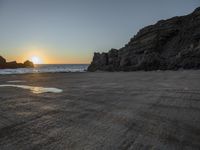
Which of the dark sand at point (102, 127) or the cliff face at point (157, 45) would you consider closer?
the dark sand at point (102, 127)

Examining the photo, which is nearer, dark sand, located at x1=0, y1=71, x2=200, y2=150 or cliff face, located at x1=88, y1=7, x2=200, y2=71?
dark sand, located at x1=0, y1=71, x2=200, y2=150

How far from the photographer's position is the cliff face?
38.1 m

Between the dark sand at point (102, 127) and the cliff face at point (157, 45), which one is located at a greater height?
the cliff face at point (157, 45)

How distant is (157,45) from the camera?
46.1 m

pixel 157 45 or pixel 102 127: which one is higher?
pixel 157 45

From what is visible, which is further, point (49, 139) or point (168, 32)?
point (168, 32)

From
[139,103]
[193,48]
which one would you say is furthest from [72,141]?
[193,48]

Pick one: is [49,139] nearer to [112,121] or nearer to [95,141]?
[95,141]

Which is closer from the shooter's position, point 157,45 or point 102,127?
point 102,127

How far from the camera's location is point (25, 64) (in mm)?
114125

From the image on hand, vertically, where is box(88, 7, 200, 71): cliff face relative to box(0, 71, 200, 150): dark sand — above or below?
above

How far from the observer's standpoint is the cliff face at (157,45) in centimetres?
3809

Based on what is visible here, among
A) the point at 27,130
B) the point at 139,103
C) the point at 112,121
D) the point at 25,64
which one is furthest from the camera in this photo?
Result: the point at 25,64

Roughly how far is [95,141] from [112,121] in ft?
3.36
